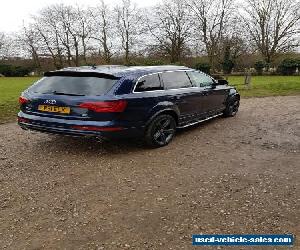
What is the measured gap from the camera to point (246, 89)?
659 inches

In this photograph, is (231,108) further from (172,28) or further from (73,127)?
(172,28)

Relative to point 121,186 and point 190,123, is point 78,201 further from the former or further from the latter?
point 190,123

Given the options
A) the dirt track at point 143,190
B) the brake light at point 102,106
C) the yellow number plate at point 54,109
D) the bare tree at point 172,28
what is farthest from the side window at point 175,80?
the bare tree at point 172,28

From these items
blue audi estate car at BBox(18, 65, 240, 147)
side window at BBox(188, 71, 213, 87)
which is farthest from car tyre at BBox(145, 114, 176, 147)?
side window at BBox(188, 71, 213, 87)

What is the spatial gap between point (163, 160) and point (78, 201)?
1.89 meters

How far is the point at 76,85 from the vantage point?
559 cm

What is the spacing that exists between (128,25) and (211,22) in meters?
10.3

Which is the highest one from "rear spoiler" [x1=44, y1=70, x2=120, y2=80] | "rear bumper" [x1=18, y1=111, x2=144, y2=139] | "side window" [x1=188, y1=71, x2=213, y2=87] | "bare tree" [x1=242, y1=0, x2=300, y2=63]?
"bare tree" [x1=242, y1=0, x2=300, y2=63]

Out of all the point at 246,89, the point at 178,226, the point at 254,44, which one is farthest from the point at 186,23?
the point at 178,226

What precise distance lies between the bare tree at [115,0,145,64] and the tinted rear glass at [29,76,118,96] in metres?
34.6

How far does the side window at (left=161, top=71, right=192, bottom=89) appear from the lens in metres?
6.47

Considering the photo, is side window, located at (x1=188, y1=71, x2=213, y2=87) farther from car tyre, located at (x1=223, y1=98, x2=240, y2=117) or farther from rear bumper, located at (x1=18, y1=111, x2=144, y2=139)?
rear bumper, located at (x1=18, y1=111, x2=144, y2=139)

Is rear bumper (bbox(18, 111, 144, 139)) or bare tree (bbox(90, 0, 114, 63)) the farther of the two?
bare tree (bbox(90, 0, 114, 63))

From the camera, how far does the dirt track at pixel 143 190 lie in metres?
3.42
